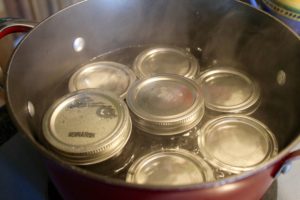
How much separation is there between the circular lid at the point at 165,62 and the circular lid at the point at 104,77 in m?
0.05

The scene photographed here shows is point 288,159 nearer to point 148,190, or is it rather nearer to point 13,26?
point 148,190

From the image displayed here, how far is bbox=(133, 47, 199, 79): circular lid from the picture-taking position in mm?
1263

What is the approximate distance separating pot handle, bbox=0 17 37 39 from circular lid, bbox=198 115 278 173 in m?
0.61

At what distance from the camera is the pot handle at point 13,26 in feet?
3.04

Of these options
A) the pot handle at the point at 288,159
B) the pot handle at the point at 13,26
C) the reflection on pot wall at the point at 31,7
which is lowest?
the pot handle at the point at 288,159

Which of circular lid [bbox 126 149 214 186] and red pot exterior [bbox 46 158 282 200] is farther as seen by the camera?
circular lid [bbox 126 149 214 186]

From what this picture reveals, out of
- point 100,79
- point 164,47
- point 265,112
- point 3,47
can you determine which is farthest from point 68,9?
point 265,112

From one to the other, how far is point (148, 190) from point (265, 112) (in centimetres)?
69

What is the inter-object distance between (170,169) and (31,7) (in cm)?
111

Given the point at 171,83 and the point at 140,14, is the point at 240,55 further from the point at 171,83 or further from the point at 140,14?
the point at 140,14

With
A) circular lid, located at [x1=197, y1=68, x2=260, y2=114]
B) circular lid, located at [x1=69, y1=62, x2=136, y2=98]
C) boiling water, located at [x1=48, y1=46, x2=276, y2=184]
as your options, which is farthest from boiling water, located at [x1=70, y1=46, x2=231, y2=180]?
circular lid, located at [x1=69, y1=62, x2=136, y2=98]

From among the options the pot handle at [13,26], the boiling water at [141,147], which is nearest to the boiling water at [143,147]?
the boiling water at [141,147]

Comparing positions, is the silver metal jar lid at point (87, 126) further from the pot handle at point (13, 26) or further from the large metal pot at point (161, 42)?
the pot handle at point (13, 26)

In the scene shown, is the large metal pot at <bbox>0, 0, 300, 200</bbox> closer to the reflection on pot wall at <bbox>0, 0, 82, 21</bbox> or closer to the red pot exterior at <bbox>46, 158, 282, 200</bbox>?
the red pot exterior at <bbox>46, 158, 282, 200</bbox>
